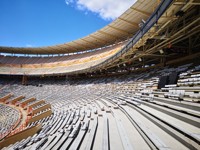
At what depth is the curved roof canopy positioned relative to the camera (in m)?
17.6

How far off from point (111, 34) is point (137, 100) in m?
19.5

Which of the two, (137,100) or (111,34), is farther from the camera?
(111,34)

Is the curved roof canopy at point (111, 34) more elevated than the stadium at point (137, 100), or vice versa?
the curved roof canopy at point (111, 34)

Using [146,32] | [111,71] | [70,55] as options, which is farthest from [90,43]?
[146,32]

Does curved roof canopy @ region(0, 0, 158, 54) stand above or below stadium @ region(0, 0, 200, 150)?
above

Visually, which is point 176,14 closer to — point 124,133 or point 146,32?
point 146,32

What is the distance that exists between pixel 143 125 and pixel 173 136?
1032 millimetres

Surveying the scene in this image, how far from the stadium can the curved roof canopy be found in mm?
110

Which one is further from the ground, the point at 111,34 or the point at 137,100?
the point at 111,34

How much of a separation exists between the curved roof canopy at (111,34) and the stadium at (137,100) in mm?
110

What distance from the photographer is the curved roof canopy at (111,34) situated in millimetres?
17641

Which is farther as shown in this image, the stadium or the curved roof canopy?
the curved roof canopy

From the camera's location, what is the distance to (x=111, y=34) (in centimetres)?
2586

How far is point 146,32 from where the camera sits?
8.00m
